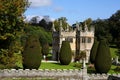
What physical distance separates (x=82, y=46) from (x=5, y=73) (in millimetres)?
28114

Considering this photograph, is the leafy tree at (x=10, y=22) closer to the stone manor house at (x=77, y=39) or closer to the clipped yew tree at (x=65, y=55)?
the clipped yew tree at (x=65, y=55)

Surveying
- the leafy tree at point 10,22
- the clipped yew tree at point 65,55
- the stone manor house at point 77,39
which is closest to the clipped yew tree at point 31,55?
the leafy tree at point 10,22

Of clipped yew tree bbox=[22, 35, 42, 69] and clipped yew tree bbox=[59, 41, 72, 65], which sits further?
clipped yew tree bbox=[59, 41, 72, 65]

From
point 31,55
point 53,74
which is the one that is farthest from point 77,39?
point 53,74

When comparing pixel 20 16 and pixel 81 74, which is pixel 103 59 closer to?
pixel 81 74

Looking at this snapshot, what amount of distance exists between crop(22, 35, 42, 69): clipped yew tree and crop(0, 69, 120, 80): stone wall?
127 inches

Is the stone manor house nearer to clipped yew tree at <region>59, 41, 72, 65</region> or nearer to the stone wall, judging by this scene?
clipped yew tree at <region>59, 41, 72, 65</region>

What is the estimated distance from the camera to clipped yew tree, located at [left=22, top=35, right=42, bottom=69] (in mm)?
38750

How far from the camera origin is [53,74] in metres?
36.3

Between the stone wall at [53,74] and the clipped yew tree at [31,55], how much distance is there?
3.21 metres

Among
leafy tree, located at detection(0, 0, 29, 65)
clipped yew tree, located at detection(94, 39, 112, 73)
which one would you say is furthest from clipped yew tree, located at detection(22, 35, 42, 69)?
clipped yew tree, located at detection(94, 39, 112, 73)

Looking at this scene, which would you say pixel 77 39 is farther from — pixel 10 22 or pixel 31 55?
pixel 10 22

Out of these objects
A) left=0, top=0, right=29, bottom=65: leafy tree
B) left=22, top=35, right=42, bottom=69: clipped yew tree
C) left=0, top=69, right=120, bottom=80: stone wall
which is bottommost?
left=0, top=69, right=120, bottom=80: stone wall

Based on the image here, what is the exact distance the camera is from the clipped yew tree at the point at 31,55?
3875cm
